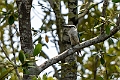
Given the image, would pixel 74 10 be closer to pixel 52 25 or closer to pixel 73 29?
pixel 73 29

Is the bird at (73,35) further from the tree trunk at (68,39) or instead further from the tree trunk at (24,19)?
the tree trunk at (24,19)

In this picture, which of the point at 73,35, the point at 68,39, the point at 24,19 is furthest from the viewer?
the point at 68,39

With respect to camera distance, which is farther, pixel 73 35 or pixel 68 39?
pixel 68 39

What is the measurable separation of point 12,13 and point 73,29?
843 millimetres

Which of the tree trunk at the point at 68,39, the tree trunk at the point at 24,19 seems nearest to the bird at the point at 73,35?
the tree trunk at the point at 68,39

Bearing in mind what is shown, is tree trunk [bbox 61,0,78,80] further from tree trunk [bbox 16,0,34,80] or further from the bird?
tree trunk [bbox 16,0,34,80]

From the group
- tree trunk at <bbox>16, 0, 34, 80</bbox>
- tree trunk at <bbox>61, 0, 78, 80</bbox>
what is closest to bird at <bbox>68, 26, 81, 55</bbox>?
tree trunk at <bbox>61, 0, 78, 80</bbox>

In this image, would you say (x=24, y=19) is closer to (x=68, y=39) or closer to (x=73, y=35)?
(x=73, y=35)

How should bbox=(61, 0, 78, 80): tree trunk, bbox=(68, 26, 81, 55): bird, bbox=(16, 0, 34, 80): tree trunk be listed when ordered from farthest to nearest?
1. bbox=(61, 0, 78, 80): tree trunk
2. bbox=(68, 26, 81, 55): bird
3. bbox=(16, 0, 34, 80): tree trunk

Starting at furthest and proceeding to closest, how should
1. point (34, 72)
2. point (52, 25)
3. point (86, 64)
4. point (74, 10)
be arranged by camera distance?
point (86, 64)
point (52, 25)
point (74, 10)
point (34, 72)

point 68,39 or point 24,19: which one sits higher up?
point 24,19

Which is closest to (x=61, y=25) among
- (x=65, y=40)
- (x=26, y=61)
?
(x=65, y=40)

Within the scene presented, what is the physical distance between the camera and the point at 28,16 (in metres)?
2.65

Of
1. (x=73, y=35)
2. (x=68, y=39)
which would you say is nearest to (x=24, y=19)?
(x=73, y=35)
